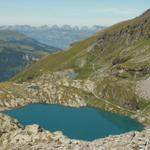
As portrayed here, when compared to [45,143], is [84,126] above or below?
below

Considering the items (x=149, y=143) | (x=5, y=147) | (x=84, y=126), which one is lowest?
(x=84, y=126)

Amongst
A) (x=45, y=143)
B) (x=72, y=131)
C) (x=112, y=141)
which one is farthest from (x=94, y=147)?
(x=72, y=131)

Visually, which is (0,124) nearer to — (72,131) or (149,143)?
(149,143)

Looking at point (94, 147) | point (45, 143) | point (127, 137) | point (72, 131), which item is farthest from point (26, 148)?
point (72, 131)

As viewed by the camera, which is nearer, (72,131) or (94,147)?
(94,147)

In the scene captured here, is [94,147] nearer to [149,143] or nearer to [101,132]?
[149,143]

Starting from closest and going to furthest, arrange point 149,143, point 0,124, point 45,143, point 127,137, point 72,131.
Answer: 1. point 149,143
2. point 127,137
3. point 45,143
4. point 0,124
5. point 72,131

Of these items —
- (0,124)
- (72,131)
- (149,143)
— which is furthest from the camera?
(72,131)
